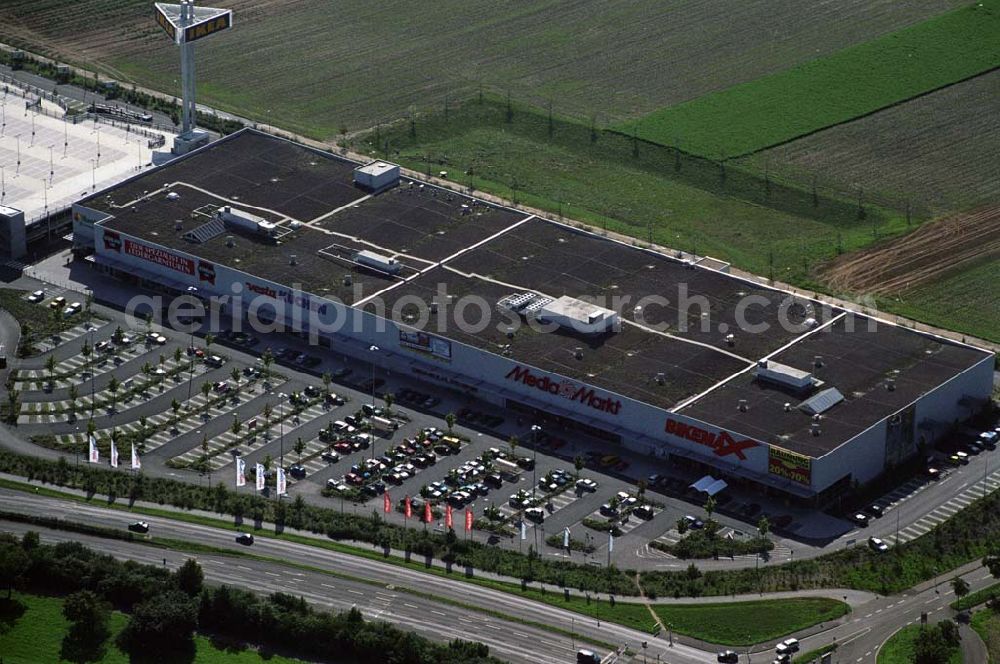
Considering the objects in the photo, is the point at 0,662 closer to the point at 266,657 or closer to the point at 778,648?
the point at 266,657

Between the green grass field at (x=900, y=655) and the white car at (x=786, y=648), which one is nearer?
the green grass field at (x=900, y=655)

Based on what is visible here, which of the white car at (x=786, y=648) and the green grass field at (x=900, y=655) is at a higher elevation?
the green grass field at (x=900, y=655)

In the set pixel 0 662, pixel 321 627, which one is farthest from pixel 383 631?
pixel 0 662

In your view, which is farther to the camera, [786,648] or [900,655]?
[786,648]

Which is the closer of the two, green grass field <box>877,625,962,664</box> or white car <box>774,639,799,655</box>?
green grass field <box>877,625,962,664</box>

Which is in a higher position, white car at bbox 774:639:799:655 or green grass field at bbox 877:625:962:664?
green grass field at bbox 877:625:962:664

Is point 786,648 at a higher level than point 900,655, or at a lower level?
lower

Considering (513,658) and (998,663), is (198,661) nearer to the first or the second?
(513,658)

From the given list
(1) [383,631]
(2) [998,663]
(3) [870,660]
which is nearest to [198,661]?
(1) [383,631]
